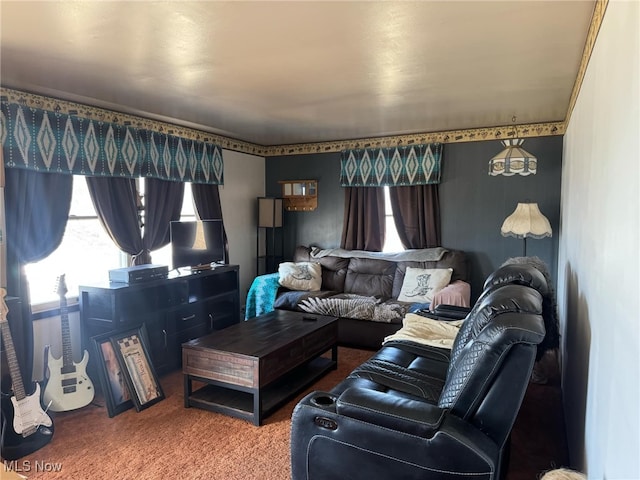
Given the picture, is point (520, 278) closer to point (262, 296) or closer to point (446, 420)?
point (446, 420)

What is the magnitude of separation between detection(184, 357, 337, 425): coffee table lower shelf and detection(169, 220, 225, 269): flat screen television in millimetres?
1430

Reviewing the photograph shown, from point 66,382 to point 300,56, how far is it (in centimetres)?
267

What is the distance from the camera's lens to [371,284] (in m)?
5.05

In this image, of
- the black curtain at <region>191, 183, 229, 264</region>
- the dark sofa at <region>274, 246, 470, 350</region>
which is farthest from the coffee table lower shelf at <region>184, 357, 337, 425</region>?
the black curtain at <region>191, 183, 229, 264</region>

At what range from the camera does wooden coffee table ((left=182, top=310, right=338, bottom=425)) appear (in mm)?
2855

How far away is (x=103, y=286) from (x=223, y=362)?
1.27 m

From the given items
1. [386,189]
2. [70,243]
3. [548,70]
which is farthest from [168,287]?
[548,70]

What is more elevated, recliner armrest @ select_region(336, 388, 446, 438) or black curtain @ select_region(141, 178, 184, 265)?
black curtain @ select_region(141, 178, 184, 265)

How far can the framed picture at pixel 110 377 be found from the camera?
299 centimetres

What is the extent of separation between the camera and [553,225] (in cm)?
473

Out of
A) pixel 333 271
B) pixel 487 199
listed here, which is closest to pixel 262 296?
pixel 333 271

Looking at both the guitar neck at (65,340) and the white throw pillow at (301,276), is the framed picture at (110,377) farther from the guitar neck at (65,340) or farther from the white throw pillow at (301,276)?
the white throw pillow at (301,276)

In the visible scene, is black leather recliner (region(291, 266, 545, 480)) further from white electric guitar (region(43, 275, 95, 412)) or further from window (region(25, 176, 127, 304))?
window (region(25, 176, 127, 304))

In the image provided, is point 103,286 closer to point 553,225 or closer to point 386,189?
point 386,189
